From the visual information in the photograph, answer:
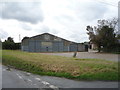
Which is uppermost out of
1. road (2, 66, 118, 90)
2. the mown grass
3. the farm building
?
the farm building

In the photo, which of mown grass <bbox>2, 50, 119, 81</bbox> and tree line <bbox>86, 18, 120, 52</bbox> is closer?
mown grass <bbox>2, 50, 119, 81</bbox>

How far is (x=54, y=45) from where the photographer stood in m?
58.5

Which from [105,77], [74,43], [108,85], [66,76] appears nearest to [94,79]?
[105,77]

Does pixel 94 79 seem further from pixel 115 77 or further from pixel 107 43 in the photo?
pixel 107 43

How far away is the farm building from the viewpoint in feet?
179

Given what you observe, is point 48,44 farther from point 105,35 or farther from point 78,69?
point 78,69

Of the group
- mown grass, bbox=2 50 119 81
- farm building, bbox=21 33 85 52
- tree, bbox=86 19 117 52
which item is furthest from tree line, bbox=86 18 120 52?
mown grass, bbox=2 50 119 81

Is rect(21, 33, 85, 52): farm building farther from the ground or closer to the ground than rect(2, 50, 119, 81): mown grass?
farther from the ground

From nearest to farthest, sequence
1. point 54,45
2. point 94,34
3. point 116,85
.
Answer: point 116,85, point 94,34, point 54,45

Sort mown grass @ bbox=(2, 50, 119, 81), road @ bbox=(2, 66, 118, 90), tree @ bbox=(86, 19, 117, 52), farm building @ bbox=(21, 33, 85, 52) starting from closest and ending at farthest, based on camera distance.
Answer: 1. road @ bbox=(2, 66, 118, 90)
2. mown grass @ bbox=(2, 50, 119, 81)
3. tree @ bbox=(86, 19, 117, 52)
4. farm building @ bbox=(21, 33, 85, 52)

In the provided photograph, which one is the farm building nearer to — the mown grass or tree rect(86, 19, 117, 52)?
tree rect(86, 19, 117, 52)

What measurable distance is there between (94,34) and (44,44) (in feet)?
67.9

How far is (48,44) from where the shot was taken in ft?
188

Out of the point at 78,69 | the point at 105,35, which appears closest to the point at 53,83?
the point at 78,69
